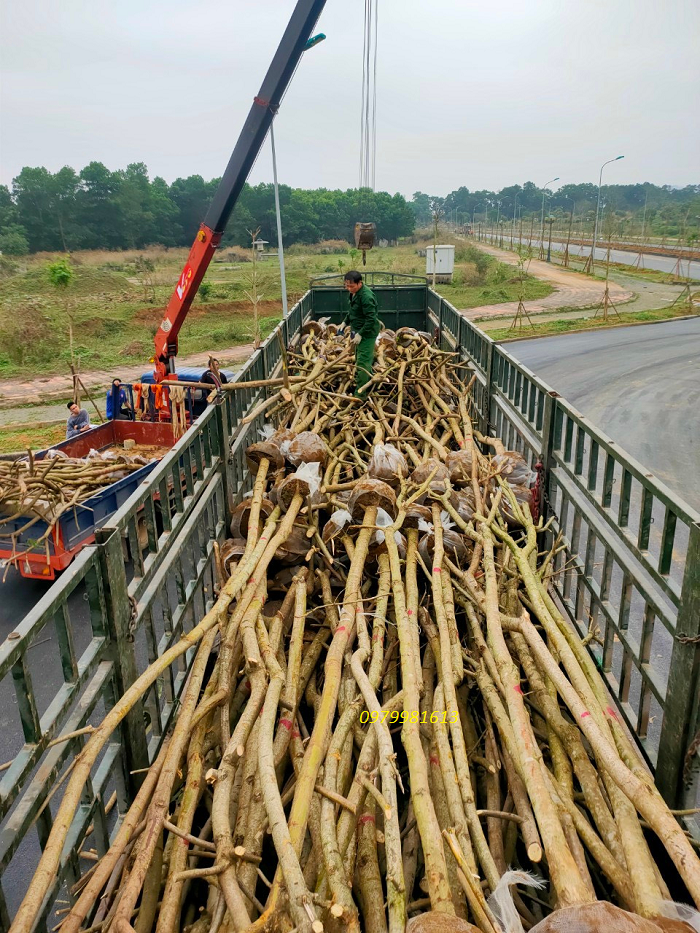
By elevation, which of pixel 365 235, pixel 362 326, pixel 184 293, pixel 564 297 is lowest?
pixel 564 297

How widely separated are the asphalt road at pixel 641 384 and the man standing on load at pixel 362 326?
16.5 ft

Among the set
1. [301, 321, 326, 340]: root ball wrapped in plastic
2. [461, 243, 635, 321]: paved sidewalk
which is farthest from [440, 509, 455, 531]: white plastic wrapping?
[461, 243, 635, 321]: paved sidewalk

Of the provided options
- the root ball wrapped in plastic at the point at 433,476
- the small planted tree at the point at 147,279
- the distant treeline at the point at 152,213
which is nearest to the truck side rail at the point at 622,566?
the root ball wrapped in plastic at the point at 433,476

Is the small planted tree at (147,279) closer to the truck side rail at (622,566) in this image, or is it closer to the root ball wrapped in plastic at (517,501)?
the truck side rail at (622,566)

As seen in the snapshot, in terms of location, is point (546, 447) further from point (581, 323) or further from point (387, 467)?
point (581, 323)

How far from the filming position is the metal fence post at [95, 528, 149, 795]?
2.71 metres

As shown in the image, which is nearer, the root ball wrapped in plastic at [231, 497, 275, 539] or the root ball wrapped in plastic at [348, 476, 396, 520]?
the root ball wrapped in plastic at [348, 476, 396, 520]

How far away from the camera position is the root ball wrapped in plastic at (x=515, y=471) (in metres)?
4.87

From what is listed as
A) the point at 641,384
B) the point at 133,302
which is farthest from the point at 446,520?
the point at 133,302

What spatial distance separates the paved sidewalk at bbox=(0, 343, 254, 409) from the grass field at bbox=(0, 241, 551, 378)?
988mm

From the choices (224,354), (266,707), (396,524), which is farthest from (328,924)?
(224,354)

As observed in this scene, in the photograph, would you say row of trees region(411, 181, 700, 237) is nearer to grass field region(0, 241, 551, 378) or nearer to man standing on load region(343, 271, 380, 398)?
grass field region(0, 241, 551, 378)

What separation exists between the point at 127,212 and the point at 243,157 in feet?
186

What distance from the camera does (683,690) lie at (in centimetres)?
262
